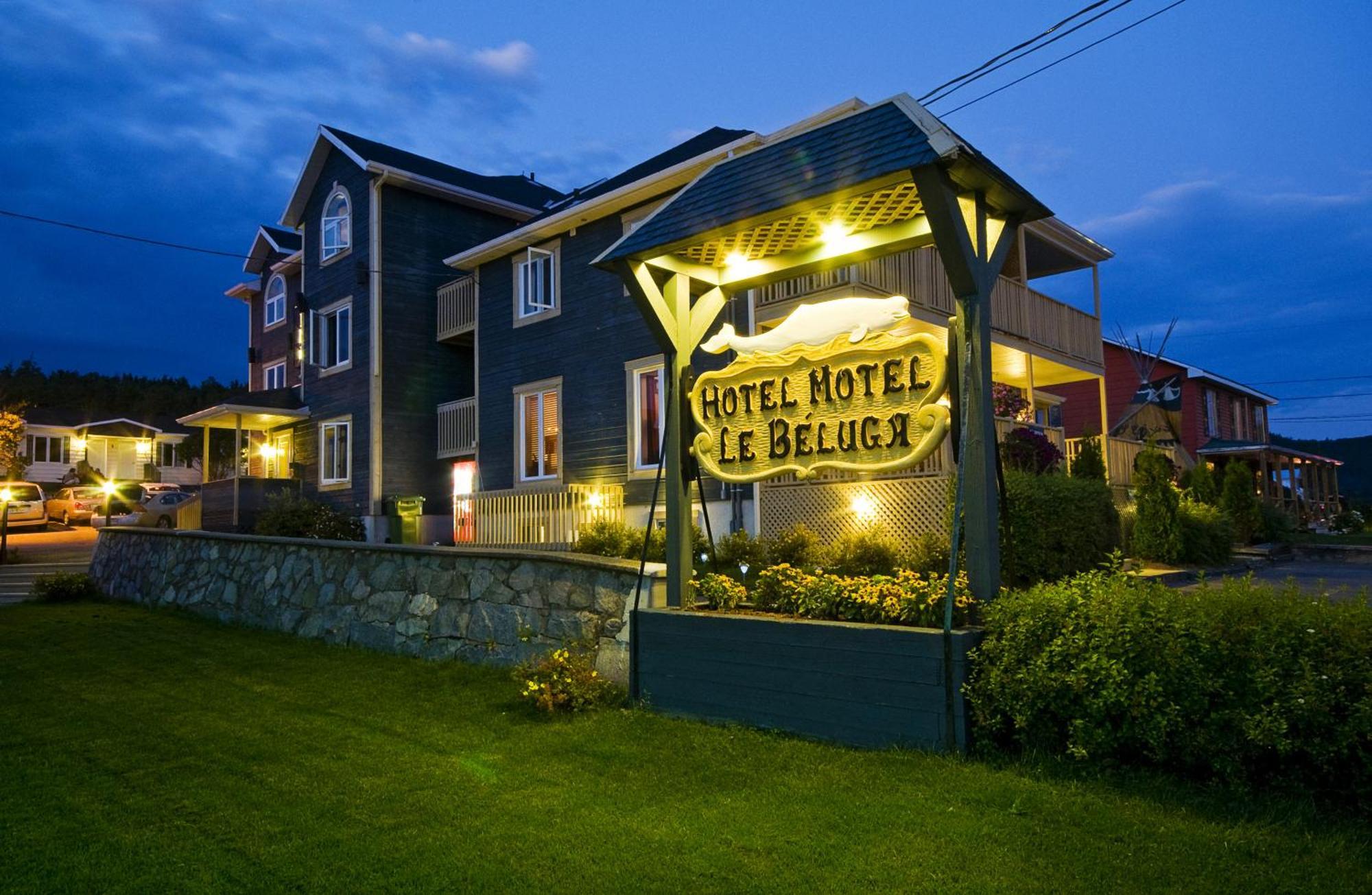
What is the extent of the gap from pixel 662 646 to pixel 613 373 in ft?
35.2

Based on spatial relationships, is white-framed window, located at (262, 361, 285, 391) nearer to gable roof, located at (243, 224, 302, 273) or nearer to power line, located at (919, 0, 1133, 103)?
gable roof, located at (243, 224, 302, 273)

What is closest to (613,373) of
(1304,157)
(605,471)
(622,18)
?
(605,471)

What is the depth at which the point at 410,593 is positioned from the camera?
989 cm

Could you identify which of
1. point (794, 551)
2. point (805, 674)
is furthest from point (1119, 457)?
point (805, 674)

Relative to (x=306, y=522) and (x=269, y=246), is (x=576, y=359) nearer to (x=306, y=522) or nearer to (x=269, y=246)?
(x=306, y=522)

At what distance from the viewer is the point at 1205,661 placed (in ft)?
14.4

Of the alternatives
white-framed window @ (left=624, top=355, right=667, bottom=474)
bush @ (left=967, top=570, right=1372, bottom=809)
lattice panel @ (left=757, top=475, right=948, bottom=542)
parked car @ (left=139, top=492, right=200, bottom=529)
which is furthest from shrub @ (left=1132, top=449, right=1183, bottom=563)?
parked car @ (left=139, top=492, right=200, bottom=529)

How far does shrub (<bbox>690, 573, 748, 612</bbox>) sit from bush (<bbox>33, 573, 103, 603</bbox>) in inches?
508

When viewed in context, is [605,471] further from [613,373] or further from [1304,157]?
[1304,157]

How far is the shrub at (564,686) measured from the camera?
22.7 feet

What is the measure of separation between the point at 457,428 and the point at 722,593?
1549 cm

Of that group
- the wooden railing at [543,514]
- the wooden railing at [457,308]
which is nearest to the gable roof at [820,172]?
the wooden railing at [543,514]

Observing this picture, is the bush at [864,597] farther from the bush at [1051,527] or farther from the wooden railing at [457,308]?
the wooden railing at [457,308]

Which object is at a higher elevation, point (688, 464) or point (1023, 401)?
point (1023, 401)
